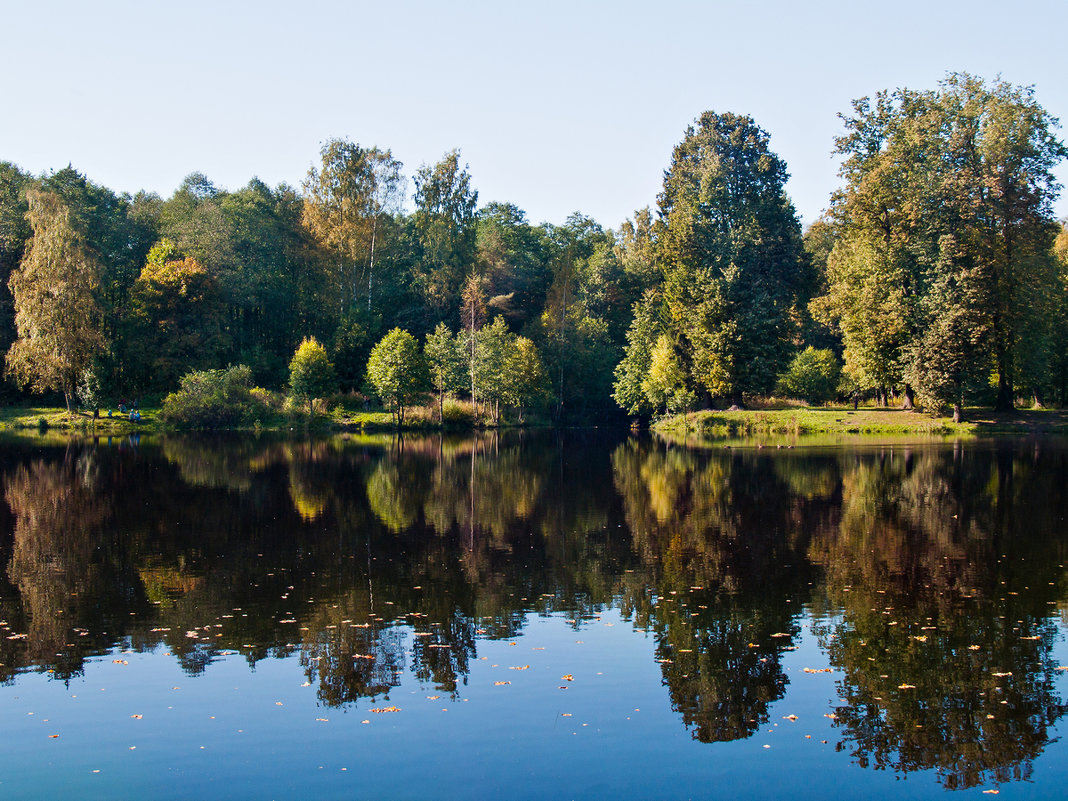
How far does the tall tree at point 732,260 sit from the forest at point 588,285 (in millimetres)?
162

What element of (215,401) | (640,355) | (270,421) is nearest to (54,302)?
(215,401)

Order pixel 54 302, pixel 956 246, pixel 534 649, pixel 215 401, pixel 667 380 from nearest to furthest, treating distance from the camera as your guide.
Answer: pixel 534 649 → pixel 956 246 → pixel 54 302 → pixel 215 401 → pixel 667 380

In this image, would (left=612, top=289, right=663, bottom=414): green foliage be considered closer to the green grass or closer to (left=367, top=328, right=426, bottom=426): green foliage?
(left=367, top=328, right=426, bottom=426): green foliage

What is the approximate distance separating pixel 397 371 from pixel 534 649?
170 feet

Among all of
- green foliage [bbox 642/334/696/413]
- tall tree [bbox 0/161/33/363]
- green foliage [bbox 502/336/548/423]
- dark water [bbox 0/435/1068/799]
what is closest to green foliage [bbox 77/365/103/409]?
tall tree [bbox 0/161/33/363]

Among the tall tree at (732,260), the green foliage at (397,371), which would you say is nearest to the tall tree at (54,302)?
the green foliage at (397,371)

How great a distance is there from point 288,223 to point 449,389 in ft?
81.6

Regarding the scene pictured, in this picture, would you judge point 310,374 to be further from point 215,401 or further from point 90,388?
point 90,388

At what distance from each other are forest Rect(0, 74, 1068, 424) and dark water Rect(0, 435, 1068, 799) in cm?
3258

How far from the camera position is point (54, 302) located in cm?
5778

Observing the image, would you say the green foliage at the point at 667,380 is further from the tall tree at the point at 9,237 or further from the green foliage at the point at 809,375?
the tall tree at the point at 9,237

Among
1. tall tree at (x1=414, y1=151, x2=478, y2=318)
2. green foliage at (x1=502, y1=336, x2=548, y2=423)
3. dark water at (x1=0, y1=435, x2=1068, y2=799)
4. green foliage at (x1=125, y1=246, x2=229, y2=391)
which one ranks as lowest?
dark water at (x1=0, y1=435, x2=1068, y2=799)

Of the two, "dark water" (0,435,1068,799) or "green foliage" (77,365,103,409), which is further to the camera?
"green foliage" (77,365,103,409)

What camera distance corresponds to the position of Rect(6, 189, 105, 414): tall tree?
2265 inches
